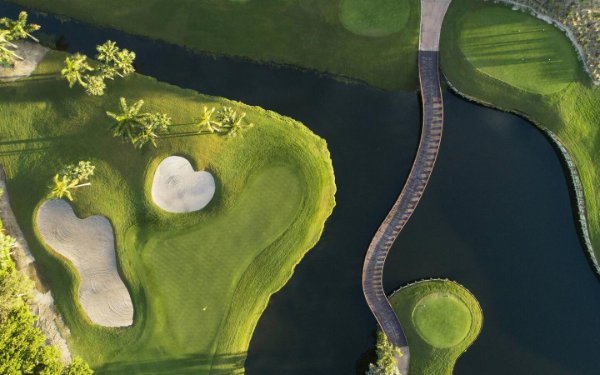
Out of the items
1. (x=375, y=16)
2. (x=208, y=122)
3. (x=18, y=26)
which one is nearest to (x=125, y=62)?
(x=208, y=122)

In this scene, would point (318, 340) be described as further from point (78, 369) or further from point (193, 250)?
point (78, 369)

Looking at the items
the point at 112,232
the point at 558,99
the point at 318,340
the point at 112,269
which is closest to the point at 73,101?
the point at 112,232

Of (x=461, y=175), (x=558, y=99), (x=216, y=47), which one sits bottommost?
(x=461, y=175)

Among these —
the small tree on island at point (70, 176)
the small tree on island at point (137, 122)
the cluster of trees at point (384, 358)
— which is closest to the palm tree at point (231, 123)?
the small tree on island at point (137, 122)

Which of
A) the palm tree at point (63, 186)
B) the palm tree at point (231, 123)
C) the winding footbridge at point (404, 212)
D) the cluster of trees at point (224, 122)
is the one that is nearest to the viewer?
the palm tree at point (63, 186)

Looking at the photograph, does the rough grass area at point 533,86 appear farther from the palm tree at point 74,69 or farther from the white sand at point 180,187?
the palm tree at point 74,69

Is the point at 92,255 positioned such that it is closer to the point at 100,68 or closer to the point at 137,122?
the point at 137,122

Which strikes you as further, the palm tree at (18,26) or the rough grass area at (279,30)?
the rough grass area at (279,30)
